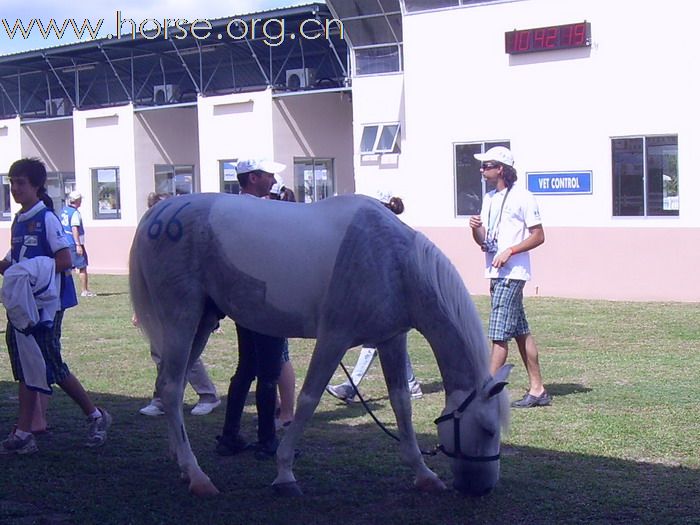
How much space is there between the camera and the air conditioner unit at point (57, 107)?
29.3 m

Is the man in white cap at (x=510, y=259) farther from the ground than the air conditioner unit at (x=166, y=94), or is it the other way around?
the air conditioner unit at (x=166, y=94)

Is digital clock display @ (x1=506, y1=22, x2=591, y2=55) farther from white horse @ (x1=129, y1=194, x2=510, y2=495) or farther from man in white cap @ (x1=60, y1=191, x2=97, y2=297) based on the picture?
white horse @ (x1=129, y1=194, x2=510, y2=495)

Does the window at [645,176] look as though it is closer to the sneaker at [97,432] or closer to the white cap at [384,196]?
the white cap at [384,196]

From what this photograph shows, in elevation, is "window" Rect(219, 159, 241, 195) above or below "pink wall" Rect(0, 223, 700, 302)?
above

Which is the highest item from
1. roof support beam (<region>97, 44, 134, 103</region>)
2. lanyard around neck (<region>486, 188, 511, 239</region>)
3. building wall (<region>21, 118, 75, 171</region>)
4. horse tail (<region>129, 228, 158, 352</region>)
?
roof support beam (<region>97, 44, 134, 103</region>)

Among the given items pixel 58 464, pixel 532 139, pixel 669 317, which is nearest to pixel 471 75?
pixel 532 139

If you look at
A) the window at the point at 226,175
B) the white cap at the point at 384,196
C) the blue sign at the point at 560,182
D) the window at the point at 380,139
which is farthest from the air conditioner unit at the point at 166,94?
the white cap at the point at 384,196

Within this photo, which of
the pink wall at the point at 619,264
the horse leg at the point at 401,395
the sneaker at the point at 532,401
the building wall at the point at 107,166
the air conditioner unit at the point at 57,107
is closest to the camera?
the horse leg at the point at 401,395

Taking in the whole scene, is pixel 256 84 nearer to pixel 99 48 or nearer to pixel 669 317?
pixel 99 48

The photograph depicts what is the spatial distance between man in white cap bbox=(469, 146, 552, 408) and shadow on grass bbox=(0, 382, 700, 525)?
4.19 feet

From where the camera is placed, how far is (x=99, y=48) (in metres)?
26.1

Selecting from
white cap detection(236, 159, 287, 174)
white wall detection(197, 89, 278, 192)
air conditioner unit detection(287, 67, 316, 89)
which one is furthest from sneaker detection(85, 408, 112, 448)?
air conditioner unit detection(287, 67, 316, 89)

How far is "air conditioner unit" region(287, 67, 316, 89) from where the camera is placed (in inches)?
918

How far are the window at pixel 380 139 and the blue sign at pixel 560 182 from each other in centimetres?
327
